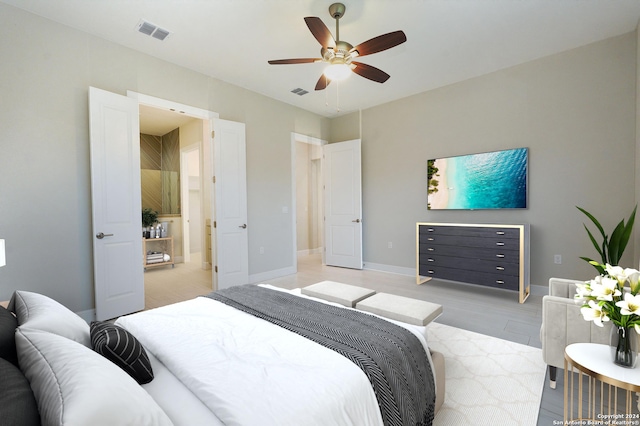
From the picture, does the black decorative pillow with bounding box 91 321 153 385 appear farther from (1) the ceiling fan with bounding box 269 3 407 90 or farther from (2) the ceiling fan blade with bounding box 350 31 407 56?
(2) the ceiling fan blade with bounding box 350 31 407 56

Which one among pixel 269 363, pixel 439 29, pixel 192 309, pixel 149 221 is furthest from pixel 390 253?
pixel 149 221

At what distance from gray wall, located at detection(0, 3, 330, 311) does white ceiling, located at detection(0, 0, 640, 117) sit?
190 mm

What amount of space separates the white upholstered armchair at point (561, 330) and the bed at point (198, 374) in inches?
36.3

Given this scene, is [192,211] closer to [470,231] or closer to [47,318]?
[470,231]

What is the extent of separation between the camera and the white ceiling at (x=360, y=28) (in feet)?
8.96

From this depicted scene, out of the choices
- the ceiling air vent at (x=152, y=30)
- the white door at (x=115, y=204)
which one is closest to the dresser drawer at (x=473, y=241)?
the white door at (x=115, y=204)

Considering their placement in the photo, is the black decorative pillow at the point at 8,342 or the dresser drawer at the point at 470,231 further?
the dresser drawer at the point at 470,231

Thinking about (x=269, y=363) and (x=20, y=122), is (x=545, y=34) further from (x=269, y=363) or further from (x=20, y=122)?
(x=20, y=122)

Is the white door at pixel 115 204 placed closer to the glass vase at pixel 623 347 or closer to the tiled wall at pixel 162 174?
the tiled wall at pixel 162 174

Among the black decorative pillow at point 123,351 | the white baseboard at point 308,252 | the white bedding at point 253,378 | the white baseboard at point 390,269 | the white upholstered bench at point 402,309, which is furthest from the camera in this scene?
the white baseboard at point 308,252

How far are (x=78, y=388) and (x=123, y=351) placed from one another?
1.46 feet

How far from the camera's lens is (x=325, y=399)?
1054mm

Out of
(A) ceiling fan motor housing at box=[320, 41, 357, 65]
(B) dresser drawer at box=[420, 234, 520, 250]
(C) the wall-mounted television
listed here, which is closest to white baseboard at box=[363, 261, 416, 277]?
(B) dresser drawer at box=[420, 234, 520, 250]

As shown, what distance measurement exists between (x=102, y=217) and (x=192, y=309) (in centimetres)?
199
